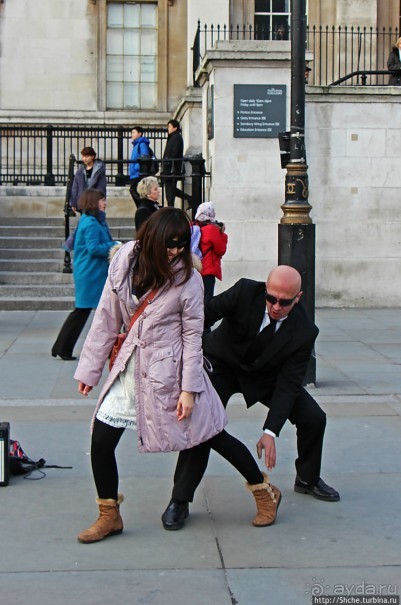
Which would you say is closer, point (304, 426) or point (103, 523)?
point (103, 523)

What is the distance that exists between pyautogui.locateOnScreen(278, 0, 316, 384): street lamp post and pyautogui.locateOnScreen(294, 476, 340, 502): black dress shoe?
114 inches

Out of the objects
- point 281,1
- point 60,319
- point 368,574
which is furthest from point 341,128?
point 368,574

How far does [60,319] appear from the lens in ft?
43.4

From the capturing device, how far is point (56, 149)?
838 inches

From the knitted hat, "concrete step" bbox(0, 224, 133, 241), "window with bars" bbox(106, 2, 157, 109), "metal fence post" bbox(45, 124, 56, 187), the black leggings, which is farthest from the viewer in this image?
"window with bars" bbox(106, 2, 157, 109)

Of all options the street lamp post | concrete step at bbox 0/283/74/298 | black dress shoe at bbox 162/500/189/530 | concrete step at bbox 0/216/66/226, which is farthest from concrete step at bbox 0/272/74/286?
black dress shoe at bbox 162/500/189/530

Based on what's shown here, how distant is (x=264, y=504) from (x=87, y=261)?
5172 mm

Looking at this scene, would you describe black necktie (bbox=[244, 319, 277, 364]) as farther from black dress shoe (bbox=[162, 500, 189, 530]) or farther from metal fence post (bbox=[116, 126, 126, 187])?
metal fence post (bbox=[116, 126, 126, 187])

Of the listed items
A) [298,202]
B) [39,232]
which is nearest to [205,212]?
[298,202]

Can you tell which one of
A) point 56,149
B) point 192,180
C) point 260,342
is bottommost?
point 260,342

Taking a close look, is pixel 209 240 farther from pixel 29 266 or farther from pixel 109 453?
pixel 109 453

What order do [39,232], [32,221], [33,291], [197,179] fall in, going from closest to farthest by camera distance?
[33,291], [197,179], [39,232], [32,221]

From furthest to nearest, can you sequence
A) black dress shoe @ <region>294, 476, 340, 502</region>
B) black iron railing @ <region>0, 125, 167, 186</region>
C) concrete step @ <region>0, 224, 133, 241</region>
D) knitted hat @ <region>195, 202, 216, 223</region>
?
black iron railing @ <region>0, 125, 167, 186</region> → concrete step @ <region>0, 224, 133, 241</region> → knitted hat @ <region>195, 202, 216, 223</region> → black dress shoe @ <region>294, 476, 340, 502</region>

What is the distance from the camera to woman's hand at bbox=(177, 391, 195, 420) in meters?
4.78
